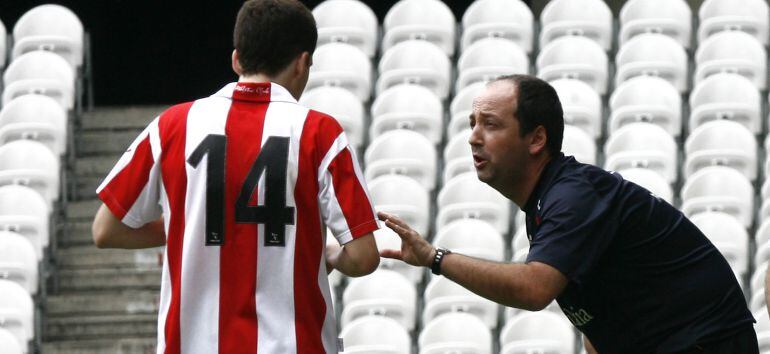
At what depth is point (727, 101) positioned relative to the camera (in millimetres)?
9219

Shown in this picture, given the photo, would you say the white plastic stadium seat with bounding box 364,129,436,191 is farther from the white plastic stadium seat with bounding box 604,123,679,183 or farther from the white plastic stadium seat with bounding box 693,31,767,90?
the white plastic stadium seat with bounding box 693,31,767,90

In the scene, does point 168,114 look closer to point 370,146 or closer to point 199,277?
point 199,277

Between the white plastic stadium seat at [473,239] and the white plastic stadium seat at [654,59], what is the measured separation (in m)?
1.88

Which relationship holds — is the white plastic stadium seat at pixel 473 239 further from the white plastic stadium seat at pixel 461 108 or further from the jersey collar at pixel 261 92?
the jersey collar at pixel 261 92

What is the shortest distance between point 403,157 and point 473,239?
102cm

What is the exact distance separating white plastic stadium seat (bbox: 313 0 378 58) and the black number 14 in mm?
6903

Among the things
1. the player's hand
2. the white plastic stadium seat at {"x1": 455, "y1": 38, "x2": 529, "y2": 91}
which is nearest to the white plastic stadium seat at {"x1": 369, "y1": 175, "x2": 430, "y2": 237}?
the white plastic stadium seat at {"x1": 455, "y1": 38, "x2": 529, "y2": 91}

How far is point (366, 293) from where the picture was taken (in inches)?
318

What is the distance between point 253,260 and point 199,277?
141mm

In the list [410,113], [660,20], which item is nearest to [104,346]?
[410,113]

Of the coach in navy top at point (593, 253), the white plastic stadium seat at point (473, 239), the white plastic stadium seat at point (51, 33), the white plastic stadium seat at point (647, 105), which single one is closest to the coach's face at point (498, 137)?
the coach in navy top at point (593, 253)

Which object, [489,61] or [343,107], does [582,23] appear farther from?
[343,107]

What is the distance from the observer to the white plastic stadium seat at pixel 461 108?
30.7 feet

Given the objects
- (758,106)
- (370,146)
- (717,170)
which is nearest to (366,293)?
(370,146)
